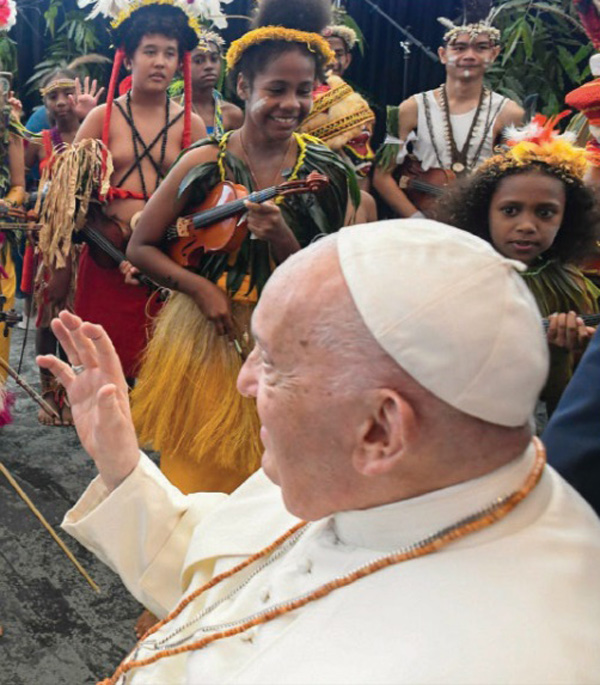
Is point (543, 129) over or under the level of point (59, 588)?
over

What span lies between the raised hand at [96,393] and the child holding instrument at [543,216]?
5.84 feet

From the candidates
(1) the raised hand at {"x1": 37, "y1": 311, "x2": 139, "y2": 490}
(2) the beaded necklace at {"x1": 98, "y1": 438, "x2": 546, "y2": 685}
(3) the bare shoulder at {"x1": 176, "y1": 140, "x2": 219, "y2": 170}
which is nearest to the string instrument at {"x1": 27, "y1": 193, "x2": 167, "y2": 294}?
(3) the bare shoulder at {"x1": 176, "y1": 140, "x2": 219, "y2": 170}

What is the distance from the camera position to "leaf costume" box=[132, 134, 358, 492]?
266cm

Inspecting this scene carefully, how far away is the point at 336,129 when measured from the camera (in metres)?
4.28

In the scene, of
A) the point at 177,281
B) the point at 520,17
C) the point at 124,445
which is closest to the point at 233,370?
the point at 177,281

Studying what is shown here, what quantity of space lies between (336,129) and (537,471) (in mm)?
3429

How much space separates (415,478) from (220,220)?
5.60ft

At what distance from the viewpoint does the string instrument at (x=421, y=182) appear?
5008 millimetres

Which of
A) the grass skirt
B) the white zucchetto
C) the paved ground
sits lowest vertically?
the paved ground

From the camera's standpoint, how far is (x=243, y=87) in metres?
2.75

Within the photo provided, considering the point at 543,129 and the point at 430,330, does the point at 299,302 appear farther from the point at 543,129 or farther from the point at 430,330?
the point at 543,129

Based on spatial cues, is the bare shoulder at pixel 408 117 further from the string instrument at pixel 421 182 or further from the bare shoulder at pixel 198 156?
the bare shoulder at pixel 198 156

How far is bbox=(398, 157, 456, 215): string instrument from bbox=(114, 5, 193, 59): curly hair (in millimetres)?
1766

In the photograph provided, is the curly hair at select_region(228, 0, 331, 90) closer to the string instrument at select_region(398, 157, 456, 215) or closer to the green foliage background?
the string instrument at select_region(398, 157, 456, 215)
